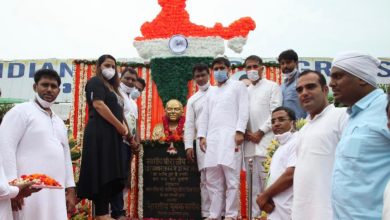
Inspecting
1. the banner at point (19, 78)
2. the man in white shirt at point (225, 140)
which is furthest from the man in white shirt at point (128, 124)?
the banner at point (19, 78)

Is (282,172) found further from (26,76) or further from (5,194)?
(26,76)

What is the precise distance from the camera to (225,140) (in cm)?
606

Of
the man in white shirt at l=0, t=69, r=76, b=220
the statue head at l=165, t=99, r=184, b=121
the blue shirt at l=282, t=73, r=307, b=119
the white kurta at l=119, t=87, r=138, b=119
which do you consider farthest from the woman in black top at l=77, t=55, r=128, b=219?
the statue head at l=165, t=99, r=184, b=121

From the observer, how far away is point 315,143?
3.19 metres

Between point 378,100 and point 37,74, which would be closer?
point 378,100

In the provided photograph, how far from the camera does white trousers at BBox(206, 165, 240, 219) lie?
5934 mm

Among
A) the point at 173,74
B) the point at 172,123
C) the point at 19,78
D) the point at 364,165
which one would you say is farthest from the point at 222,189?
the point at 19,78

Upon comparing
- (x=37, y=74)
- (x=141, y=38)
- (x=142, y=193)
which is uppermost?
(x=141, y=38)

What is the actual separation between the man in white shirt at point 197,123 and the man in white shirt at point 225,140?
245 mm

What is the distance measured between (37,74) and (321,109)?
2.32 m

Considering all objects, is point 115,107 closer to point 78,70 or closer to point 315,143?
point 315,143

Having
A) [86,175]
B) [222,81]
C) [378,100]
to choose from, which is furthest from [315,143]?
[222,81]

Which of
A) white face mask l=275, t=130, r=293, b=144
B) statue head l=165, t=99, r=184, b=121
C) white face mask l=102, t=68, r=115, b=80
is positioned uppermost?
white face mask l=102, t=68, r=115, b=80

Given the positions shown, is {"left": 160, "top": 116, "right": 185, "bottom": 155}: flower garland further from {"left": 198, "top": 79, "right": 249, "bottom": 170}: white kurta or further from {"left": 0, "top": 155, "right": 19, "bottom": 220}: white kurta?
{"left": 0, "top": 155, "right": 19, "bottom": 220}: white kurta
